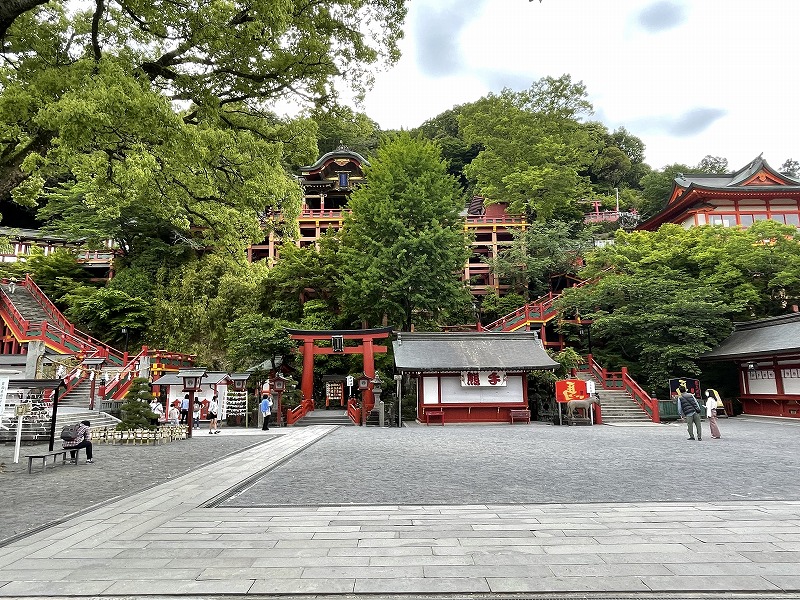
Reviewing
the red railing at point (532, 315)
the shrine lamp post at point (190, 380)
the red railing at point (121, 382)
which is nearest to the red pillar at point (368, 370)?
the shrine lamp post at point (190, 380)

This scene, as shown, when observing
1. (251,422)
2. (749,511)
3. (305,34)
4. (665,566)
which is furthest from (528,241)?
(665,566)

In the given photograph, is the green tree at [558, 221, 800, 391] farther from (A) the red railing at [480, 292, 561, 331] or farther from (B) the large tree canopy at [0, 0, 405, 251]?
(B) the large tree canopy at [0, 0, 405, 251]

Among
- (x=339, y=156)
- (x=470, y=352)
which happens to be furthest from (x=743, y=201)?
(x=339, y=156)

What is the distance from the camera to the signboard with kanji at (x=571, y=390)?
61.5 feet

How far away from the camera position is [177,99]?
356 inches

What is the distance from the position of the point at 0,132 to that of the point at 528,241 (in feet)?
87.5

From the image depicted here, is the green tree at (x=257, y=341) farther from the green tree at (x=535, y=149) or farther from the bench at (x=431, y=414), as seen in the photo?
the green tree at (x=535, y=149)

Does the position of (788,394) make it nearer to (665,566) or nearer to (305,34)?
(665,566)

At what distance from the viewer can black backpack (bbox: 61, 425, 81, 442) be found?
994cm

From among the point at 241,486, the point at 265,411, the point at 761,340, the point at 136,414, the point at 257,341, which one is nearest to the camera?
the point at 241,486

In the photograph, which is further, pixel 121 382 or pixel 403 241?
pixel 403 241

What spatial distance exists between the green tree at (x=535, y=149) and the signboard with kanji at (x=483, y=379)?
17004 mm

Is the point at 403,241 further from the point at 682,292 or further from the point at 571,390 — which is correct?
the point at 682,292

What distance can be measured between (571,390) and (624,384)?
188 inches
